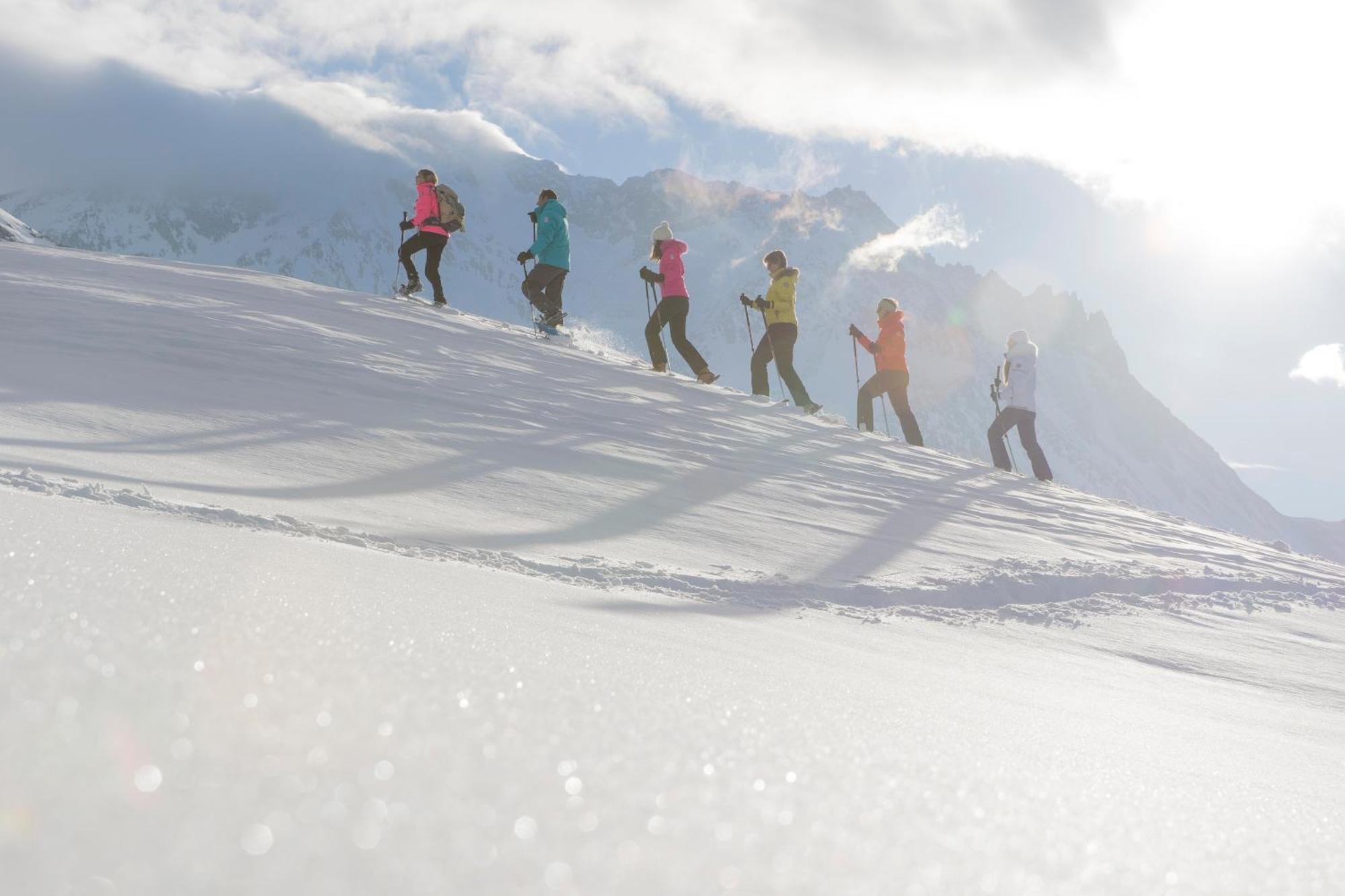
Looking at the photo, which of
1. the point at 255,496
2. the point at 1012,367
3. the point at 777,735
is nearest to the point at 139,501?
the point at 255,496

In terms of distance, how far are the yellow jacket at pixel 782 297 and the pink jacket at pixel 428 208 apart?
4.50 m

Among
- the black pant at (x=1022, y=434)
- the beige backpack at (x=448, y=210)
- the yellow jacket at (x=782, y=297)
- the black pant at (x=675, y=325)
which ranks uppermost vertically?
the beige backpack at (x=448, y=210)

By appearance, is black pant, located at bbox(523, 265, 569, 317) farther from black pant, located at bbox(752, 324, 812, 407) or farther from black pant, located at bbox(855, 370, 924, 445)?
Answer: black pant, located at bbox(855, 370, 924, 445)

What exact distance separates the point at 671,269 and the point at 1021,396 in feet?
15.3

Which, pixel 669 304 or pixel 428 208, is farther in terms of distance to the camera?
pixel 428 208

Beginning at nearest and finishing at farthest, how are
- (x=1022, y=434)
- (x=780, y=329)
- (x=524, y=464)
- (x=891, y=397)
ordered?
(x=524, y=464) → (x=1022, y=434) → (x=780, y=329) → (x=891, y=397)

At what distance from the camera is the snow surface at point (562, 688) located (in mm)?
534

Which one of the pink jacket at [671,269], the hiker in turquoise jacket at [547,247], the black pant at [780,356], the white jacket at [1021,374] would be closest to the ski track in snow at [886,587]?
the white jacket at [1021,374]

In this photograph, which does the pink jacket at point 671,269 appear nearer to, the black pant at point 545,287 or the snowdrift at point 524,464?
the black pant at point 545,287

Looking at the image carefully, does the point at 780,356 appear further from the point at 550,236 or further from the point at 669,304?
the point at 550,236

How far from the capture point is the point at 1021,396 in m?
11.2

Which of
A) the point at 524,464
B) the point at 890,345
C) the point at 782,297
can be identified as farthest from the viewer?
the point at 890,345

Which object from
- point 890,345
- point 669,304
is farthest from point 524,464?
point 890,345

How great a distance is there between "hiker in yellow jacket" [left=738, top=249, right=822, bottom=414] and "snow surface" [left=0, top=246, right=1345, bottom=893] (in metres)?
6.28
